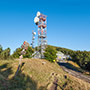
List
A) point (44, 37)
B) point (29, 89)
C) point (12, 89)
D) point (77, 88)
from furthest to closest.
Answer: point (44, 37), point (77, 88), point (29, 89), point (12, 89)

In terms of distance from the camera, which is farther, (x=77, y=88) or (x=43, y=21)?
(x=43, y=21)

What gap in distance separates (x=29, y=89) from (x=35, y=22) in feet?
156

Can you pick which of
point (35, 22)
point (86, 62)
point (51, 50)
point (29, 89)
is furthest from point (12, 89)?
point (35, 22)

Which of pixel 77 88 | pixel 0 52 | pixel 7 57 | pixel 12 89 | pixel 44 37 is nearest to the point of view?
pixel 12 89

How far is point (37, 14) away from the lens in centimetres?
5828

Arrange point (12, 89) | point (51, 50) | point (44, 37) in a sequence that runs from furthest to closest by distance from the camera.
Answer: point (44, 37)
point (51, 50)
point (12, 89)


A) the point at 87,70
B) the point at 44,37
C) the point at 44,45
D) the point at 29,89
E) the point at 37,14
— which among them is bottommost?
the point at 87,70

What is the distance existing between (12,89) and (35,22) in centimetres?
4830

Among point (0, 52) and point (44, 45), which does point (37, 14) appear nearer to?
point (44, 45)

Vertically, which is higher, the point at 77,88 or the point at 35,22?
the point at 35,22

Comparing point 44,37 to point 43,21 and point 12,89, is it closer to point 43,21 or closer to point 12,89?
point 43,21

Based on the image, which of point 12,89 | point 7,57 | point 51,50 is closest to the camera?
point 12,89

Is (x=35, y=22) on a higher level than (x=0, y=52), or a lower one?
higher

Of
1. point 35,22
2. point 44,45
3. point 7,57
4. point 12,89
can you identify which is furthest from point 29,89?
point 35,22
